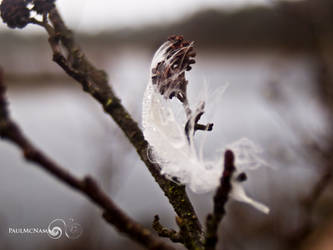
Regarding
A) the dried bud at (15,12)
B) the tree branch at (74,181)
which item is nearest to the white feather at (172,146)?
the tree branch at (74,181)

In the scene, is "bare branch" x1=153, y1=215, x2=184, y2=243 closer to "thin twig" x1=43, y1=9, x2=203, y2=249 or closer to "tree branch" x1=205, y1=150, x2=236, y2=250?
"thin twig" x1=43, y1=9, x2=203, y2=249

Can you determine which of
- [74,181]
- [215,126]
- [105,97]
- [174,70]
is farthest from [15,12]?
[215,126]

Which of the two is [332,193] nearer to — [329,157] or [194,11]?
[329,157]

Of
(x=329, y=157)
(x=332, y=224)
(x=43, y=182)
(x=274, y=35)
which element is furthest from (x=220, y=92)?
(x=274, y=35)

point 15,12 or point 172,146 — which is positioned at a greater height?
point 15,12

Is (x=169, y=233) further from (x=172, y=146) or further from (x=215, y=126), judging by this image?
(x=215, y=126)

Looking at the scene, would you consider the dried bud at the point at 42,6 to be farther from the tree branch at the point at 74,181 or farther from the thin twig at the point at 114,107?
the tree branch at the point at 74,181
